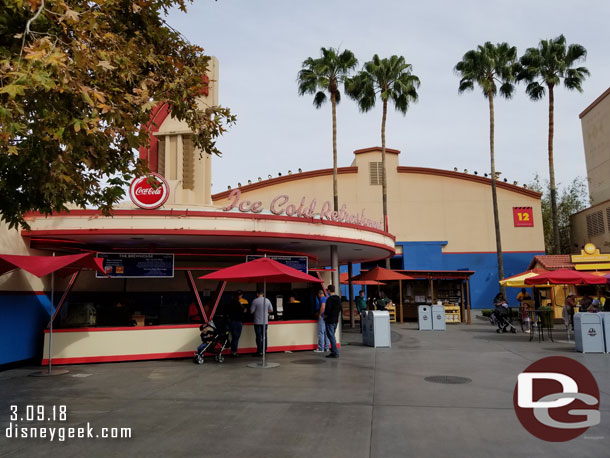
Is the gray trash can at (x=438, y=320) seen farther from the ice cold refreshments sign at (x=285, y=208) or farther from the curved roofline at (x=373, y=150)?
the curved roofline at (x=373, y=150)

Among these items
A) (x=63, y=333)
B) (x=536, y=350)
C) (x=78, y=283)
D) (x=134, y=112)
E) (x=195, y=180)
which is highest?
(x=195, y=180)

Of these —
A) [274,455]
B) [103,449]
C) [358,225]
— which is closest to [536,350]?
[358,225]

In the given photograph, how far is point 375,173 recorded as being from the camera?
40.6m

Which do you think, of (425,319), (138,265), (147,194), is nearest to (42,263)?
(138,265)

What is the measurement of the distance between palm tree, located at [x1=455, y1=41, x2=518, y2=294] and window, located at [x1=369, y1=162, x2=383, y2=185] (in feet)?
29.5

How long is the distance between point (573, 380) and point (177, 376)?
8218 mm

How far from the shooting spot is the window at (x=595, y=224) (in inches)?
1461

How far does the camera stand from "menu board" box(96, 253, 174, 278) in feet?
45.4

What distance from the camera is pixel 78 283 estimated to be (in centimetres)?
1562

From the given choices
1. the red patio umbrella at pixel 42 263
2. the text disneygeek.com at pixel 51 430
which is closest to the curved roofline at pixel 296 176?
the red patio umbrella at pixel 42 263

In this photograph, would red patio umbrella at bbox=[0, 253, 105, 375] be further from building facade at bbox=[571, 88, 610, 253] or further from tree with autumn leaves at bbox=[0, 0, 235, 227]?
building facade at bbox=[571, 88, 610, 253]

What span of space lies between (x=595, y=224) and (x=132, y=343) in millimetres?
36856

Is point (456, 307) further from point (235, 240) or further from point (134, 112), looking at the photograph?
point (134, 112)

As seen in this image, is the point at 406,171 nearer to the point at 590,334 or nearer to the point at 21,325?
the point at 590,334
